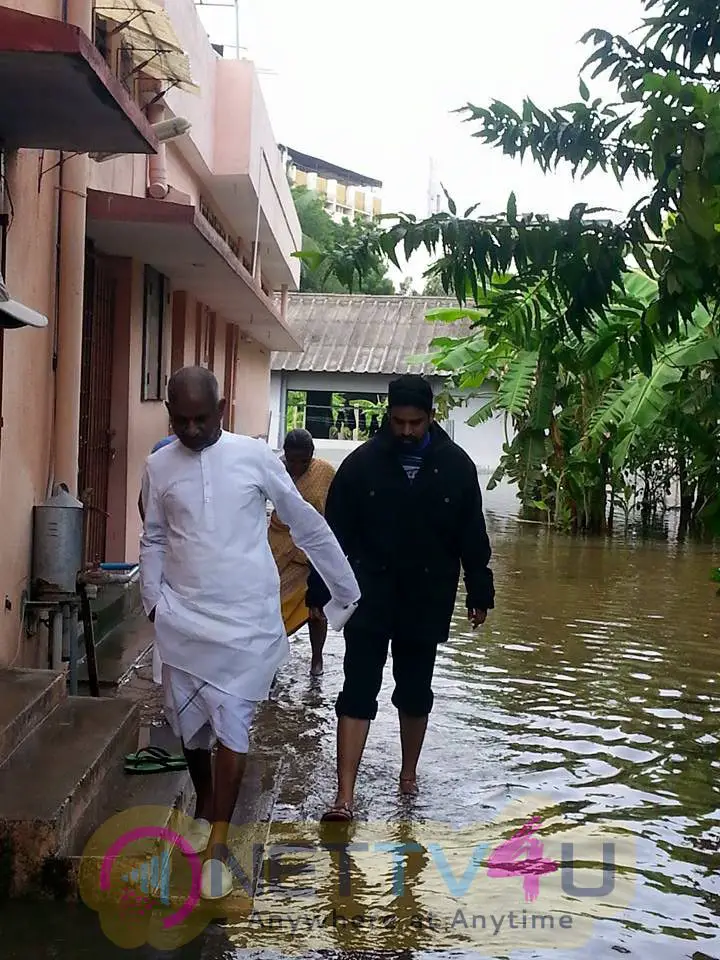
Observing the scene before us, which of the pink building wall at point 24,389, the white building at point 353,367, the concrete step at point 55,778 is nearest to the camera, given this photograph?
the concrete step at point 55,778

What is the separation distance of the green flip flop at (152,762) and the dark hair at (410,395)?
1.80m

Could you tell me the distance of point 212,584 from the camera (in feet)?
14.6

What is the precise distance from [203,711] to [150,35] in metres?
5.85

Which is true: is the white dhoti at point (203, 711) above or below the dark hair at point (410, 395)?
below

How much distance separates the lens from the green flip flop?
5336mm

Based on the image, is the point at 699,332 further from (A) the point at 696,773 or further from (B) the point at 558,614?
(A) the point at 696,773

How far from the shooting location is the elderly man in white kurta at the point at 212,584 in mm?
4465

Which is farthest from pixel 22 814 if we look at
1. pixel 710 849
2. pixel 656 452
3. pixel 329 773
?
pixel 656 452

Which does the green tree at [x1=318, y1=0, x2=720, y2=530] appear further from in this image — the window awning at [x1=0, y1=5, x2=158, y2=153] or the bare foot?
the bare foot

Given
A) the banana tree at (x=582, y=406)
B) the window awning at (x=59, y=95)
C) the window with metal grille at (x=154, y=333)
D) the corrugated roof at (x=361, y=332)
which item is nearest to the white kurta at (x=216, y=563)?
the window awning at (x=59, y=95)

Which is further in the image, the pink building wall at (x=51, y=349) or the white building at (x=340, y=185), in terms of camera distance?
the white building at (x=340, y=185)

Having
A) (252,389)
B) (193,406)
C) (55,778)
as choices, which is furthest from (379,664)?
(252,389)

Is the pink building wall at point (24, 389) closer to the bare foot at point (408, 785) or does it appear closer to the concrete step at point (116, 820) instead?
the concrete step at point (116, 820)

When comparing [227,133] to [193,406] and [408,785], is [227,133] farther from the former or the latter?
[193,406]
